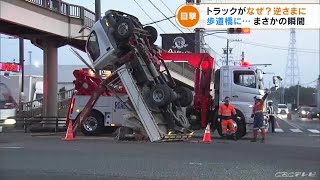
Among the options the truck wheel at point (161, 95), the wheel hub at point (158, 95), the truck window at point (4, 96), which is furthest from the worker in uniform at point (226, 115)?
the truck window at point (4, 96)

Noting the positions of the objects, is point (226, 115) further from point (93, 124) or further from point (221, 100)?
point (93, 124)

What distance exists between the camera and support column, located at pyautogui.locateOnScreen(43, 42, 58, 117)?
1214 inches

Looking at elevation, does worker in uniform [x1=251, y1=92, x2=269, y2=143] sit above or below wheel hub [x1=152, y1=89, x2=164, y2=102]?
below

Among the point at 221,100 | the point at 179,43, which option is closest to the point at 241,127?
the point at 221,100

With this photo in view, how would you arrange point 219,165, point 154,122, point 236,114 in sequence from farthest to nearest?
point 236,114 → point 154,122 → point 219,165

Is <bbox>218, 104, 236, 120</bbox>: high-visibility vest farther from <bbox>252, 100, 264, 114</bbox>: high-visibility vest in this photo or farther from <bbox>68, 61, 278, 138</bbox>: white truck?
<bbox>252, 100, 264, 114</bbox>: high-visibility vest

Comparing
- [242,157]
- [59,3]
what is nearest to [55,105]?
[59,3]

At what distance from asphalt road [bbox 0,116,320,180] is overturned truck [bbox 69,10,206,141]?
108cm

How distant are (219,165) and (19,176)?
4.49 metres

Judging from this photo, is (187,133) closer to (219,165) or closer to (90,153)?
(90,153)

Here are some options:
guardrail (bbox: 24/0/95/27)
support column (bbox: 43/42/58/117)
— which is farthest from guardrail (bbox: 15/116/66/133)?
guardrail (bbox: 24/0/95/27)

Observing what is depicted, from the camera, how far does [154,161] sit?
12.2 meters

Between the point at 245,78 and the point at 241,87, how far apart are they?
1.41ft

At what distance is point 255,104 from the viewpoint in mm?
18859
